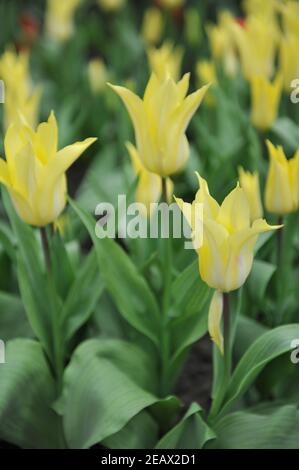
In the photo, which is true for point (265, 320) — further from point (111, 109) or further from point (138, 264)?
point (111, 109)

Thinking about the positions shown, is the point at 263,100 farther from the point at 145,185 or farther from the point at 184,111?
the point at 184,111

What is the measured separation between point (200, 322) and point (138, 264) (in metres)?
0.28

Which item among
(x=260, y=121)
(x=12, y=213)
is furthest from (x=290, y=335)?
(x=260, y=121)

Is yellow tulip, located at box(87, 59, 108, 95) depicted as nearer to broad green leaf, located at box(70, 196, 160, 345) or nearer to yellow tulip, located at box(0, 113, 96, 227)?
broad green leaf, located at box(70, 196, 160, 345)

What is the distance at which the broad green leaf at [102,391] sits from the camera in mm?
1509

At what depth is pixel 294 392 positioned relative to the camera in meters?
1.77

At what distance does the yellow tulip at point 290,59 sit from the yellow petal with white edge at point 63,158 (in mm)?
1065

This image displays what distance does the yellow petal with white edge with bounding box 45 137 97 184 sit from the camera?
4.63ft

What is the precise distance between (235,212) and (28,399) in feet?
2.00

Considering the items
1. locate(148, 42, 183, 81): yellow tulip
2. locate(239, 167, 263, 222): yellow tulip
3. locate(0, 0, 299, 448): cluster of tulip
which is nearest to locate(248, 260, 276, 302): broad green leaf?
locate(0, 0, 299, 448): cluster of tulip

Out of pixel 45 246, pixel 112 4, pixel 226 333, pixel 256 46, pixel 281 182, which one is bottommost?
pixel 226 333

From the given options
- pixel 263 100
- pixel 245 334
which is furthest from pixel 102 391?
pixel 263 100

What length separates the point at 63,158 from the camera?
55.8 inches

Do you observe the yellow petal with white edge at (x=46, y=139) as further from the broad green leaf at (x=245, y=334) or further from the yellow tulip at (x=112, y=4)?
the yellow tulip at (x=112, y=4)
